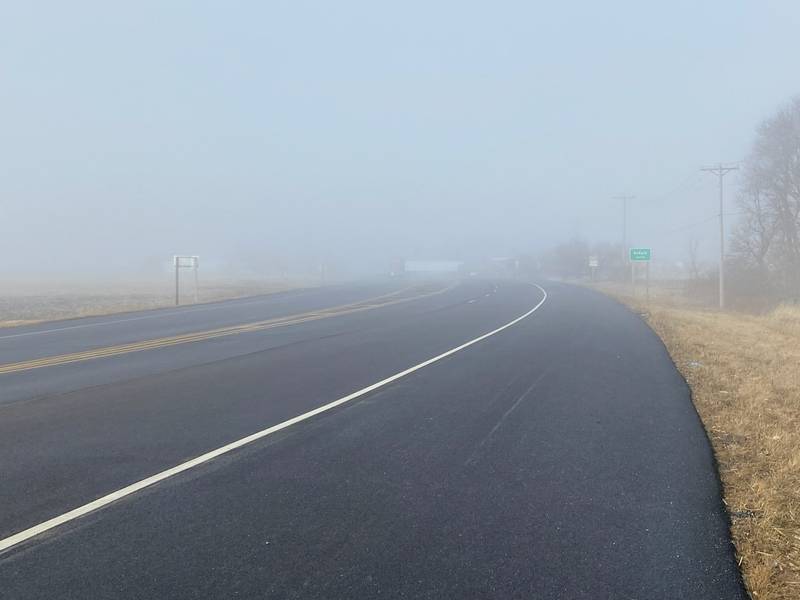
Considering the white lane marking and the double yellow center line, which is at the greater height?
the double yellow center line

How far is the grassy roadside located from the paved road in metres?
0.19

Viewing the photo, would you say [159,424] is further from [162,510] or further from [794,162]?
[794,162]

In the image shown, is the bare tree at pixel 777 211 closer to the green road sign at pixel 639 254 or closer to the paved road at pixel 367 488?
the green road sign at pixel 639 254

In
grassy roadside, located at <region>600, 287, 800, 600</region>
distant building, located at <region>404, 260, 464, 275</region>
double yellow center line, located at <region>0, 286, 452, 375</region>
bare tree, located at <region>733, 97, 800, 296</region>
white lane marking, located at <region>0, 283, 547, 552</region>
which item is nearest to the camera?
grassy roadside, located at <region>600, 287, 800, 600</region>

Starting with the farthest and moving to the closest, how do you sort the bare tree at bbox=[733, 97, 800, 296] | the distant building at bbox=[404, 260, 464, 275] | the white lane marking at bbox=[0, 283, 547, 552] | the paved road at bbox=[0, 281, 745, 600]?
1. the distant building at bbox=[404, 260, 464, 275]
2. the bare tree at bbox=[733, 97, 800, 296]
3. the white lane marking at bbox=[0, 283, 547, 552]
4. the paved road at bbox=[0, 281, 745, 600]

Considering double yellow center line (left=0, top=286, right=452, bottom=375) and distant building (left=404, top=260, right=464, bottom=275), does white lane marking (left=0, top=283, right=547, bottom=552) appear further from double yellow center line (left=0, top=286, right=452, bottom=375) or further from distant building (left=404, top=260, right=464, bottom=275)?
distant building (left=404, top=260, right=464, bottom=275)

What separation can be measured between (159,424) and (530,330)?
1195 centimetres

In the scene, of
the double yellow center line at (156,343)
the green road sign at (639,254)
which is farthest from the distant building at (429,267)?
the double yellow center line at (156,343)

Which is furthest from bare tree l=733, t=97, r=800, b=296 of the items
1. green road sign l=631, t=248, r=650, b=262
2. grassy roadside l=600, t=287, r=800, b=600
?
grassy roadside l=600, t=287, r=800, b=600

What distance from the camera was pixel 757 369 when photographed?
9.91m

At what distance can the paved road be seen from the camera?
10.3 ft

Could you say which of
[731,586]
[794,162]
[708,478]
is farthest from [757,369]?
[794,162]

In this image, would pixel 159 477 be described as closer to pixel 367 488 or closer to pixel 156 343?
pixel 367 488

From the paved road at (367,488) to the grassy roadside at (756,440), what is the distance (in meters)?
0.19
